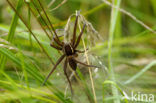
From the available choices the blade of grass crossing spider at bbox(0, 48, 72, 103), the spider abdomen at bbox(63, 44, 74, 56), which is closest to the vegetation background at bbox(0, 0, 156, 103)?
the blade of grass crossing spider at bbox(0, 48, 72, 103)

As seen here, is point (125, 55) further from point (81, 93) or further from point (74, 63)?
point (74, 63)

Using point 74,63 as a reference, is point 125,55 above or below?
above

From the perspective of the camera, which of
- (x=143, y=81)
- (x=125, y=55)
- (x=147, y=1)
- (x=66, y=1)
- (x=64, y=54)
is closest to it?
(x=64, y=54)

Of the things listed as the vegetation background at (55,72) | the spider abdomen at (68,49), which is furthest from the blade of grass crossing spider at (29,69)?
the spider abdomen at (68,49)

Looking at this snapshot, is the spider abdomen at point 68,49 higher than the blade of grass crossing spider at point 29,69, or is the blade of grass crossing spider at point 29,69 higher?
the spider abdomen at point 68,49

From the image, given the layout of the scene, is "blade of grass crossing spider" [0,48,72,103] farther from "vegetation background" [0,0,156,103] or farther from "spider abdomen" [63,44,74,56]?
"spider abdomen" [63,44,74,56]

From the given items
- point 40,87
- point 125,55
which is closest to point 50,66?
point 40,87

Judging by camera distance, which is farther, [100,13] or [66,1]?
[100,13]

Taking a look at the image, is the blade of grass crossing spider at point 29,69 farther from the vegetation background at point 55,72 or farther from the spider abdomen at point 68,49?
A: the spider abdomen at point 68,49

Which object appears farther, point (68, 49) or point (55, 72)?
point (55, 72)

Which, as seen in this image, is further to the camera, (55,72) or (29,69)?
(55,72)

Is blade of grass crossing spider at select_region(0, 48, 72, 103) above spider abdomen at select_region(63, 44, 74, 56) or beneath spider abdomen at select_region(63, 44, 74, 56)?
beneath
